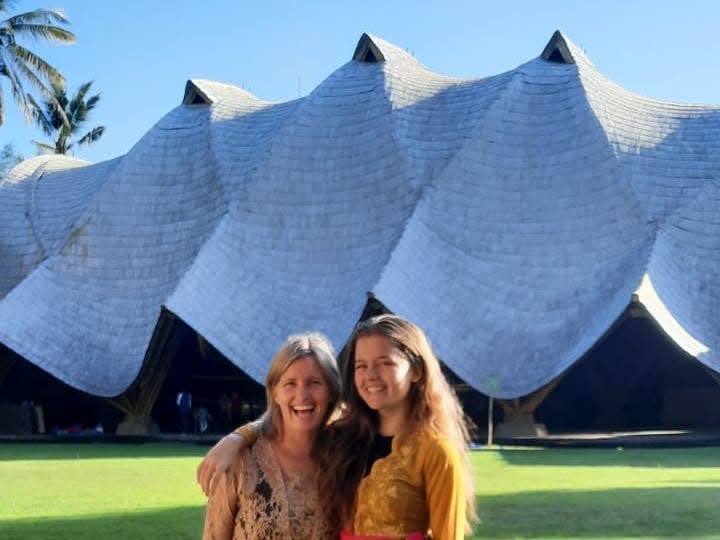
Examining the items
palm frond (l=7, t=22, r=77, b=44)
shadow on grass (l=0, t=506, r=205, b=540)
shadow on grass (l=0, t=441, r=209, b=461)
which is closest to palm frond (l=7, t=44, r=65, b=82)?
palm frond (l=7, t=22, r=77, b=44)

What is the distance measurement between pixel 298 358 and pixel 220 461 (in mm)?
545

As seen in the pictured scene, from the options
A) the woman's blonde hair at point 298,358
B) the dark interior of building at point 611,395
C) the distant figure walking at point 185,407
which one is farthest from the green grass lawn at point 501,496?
the dark interior of building at point 611,395

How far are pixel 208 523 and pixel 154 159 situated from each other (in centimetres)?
3052

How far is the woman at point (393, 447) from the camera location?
3871 millimetres

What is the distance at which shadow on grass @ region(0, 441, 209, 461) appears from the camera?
1972cm

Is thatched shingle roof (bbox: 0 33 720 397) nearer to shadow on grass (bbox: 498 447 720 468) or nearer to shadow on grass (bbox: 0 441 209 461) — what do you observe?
shadow on grass (bbox: 0 441 209 461)

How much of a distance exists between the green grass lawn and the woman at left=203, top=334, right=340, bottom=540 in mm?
5608

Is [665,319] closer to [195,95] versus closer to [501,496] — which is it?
[501,496]

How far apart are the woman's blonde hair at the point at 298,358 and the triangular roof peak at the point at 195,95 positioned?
3289cm

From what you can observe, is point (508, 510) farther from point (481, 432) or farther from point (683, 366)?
point (683, 366)

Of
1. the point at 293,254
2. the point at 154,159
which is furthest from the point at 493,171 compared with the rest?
the point at 154,159

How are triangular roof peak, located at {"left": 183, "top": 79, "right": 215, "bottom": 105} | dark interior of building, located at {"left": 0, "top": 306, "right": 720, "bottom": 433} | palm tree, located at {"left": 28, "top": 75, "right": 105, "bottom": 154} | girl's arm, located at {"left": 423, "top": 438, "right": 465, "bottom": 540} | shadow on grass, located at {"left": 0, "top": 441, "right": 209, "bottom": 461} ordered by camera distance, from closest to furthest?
girl's arm, located at {"left": 423, "top": 438, "right": 465, "bottom": 540}, shadow on grass, located at {"left": 0, "top": 441, "right": 209, "bottom": 461}, dark interior of building, located at {"left": 0, "top": 306, "right": 720, "bottom": 433}, triangular roof peak, located at {"left": 183, "top": 79, "right": 215, "bottom": 105}, palm tree, located at {"left": 28, "top": 75, "right": 105, "bottom": 154}

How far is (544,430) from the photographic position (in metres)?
25.9

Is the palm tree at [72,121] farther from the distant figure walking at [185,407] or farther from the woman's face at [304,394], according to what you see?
the woman's face at [304,394]
